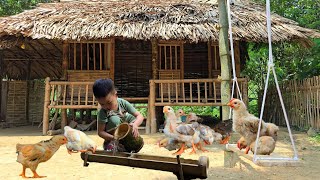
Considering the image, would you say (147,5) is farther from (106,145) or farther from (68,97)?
(106,145)

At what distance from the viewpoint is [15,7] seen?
14.8m

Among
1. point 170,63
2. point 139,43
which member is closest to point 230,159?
point 170,63

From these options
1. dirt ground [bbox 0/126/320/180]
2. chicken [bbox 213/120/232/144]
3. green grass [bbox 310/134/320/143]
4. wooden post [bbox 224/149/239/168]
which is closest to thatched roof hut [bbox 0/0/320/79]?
chicken [bbox 213/120/232/144]

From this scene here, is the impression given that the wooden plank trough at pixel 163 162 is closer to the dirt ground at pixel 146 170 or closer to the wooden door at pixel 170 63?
the dirt ground at pixel 146 170

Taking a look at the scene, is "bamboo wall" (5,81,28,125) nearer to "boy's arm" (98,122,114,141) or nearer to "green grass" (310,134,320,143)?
"green grass" (310,134,320,143)

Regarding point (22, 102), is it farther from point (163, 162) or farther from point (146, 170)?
point (163, 162)

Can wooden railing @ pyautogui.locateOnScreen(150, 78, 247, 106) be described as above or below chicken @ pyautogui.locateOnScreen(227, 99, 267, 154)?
above

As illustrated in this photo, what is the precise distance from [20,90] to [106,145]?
11.1 m

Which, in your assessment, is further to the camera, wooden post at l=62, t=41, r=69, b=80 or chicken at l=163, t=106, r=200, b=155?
wooden post at l=62, t=41, r=69, b=80

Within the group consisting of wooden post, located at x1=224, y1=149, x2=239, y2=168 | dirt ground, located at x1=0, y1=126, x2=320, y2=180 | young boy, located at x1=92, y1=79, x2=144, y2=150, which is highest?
young boy, located at x1=92, y1=79, x2=144, y2=150

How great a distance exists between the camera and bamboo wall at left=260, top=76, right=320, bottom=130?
909 cm

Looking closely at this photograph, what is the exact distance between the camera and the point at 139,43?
1190cm

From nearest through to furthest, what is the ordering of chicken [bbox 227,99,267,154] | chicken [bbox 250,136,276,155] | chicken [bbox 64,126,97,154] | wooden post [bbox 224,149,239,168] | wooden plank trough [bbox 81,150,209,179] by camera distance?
wooden plank trough [bbox 81,150,209,179] → chicken [bbox 250,136,276,155] → chicken [bbox 227,99,267,154] → wooden post [bbox 224,149,239,168] → chicken [bbox 64,126,97,154]

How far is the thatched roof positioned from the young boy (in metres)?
5.99
